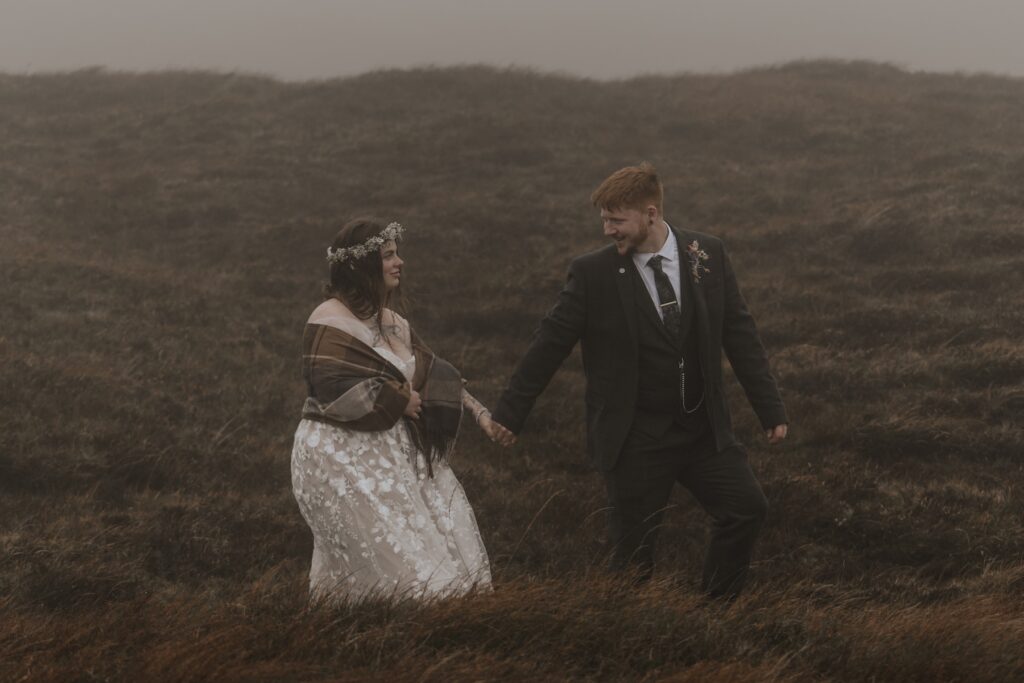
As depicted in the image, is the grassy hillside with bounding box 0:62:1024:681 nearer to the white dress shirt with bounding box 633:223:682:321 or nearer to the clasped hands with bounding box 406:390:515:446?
the clasped hands with bounding box 406:390:515:446

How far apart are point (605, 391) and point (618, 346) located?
0.90 ft

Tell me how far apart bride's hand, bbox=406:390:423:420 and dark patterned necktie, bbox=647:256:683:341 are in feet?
4.89

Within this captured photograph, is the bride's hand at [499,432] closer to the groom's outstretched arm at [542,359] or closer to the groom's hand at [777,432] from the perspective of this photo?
the groom's outstretched arm at [542,359]

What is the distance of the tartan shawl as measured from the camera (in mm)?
5453

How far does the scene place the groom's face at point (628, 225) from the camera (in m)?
5.82

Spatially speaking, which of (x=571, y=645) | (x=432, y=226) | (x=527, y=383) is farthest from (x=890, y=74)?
(x=571, y=645)

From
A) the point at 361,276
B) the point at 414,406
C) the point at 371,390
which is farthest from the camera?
the point at 361,276

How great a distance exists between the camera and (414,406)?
5.68 meters

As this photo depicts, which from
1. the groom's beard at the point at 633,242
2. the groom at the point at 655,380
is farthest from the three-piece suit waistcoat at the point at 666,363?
the groom's beard at the point at 633,242

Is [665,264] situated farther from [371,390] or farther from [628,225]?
[371,390]

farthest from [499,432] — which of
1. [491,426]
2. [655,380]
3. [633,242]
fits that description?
[633,242]

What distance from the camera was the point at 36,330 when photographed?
12.4m

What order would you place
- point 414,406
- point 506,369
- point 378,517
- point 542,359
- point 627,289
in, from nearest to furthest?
point 378,517, point 414,406, point 627,289, point 542,359, point 506,369

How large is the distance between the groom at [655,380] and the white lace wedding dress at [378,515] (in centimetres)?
73
